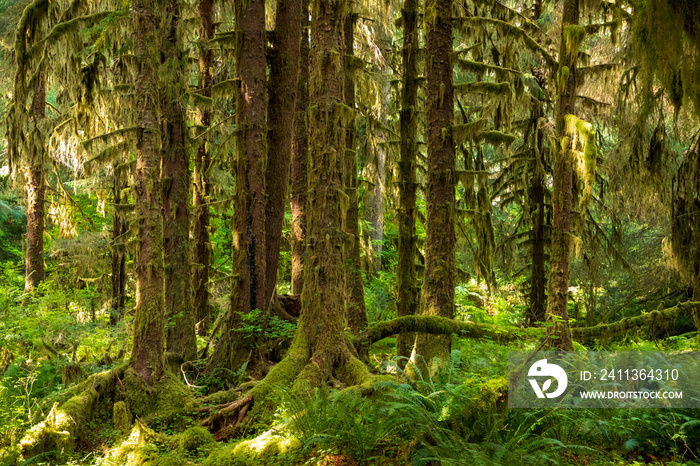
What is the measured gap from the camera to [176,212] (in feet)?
31.2

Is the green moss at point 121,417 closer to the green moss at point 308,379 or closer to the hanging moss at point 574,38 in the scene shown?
the green moss at point 308,379

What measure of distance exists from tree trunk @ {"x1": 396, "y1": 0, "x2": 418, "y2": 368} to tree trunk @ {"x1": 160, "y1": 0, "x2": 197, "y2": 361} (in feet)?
13.2

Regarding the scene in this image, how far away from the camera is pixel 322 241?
738cm

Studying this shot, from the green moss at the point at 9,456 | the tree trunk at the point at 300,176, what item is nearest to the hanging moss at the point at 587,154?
the tree trunk at the point at 300,176

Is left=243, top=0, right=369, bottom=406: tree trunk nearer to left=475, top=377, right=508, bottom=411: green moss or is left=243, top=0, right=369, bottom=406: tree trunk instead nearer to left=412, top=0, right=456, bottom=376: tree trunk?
left=412, top=0, right=456, bottom=376: tree trunk

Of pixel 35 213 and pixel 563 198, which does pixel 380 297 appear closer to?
pixel 563 198

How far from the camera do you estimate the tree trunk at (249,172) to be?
372 inches

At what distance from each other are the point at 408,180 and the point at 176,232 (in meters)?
4.54

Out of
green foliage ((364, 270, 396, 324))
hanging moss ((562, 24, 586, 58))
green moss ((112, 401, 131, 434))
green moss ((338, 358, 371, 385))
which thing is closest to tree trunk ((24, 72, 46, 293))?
green foliage ((364, 270, 396, 324))

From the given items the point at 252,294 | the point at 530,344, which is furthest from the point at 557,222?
the point at 252,294

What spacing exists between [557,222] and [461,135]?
209cm

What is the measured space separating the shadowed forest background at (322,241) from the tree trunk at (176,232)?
0.12 feet

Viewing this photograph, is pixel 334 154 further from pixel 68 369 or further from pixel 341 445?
pixel 68 369

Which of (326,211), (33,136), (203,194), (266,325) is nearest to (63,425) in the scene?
(266,325)
